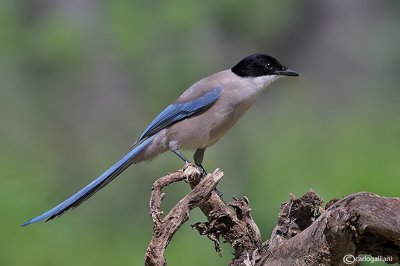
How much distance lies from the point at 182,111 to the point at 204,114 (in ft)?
0.39

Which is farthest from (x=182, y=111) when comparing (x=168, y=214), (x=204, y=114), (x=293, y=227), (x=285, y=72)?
(x=168, y=214)

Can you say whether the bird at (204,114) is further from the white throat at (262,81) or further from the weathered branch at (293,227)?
the weathered branch at (293,227)

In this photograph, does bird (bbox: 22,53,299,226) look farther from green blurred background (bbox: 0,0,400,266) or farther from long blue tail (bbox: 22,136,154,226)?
green blurred background (bbox: 0,0,400,266)

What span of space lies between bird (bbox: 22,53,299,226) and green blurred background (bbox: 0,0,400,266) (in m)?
1.23

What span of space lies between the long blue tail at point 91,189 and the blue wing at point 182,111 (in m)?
0.05

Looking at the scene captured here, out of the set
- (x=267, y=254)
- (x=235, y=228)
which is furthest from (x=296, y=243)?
(x=235, y=228)

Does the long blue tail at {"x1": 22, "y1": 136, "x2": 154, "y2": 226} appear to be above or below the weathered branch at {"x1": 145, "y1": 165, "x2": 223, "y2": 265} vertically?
below

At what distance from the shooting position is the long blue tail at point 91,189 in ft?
11.1

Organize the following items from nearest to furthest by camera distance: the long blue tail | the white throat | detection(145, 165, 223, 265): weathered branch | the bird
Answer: detection(145, 165, 223, 265): weathered branch → the long blue tail → the bird → the white throat

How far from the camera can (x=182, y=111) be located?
13.2ft

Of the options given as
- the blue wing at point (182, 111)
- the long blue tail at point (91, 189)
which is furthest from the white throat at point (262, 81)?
the long blue tail at point (91, 189)

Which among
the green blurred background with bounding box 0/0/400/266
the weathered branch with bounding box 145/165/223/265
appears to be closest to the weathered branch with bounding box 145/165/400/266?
the weathered branch with bounding box 145/165/223/265

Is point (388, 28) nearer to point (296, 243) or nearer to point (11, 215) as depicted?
point (11, 215)

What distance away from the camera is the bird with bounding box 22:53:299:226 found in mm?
3943
